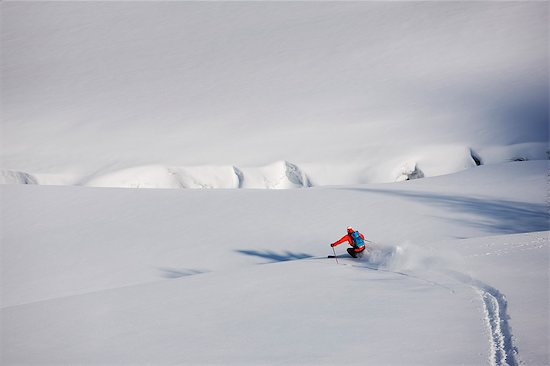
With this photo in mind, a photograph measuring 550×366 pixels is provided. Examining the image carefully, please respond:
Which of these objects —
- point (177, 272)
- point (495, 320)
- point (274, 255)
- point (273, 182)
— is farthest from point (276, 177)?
point (495, 320)

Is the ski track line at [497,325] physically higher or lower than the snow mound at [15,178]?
higher

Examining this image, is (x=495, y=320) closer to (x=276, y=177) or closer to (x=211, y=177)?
(x=276, y=177)

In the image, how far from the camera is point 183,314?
6.88m

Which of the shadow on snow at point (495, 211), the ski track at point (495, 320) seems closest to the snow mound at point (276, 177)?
the shadow on snow at point (495, 211)

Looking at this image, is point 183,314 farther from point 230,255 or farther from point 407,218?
point 407,218

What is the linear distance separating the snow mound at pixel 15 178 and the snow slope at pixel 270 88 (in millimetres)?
308

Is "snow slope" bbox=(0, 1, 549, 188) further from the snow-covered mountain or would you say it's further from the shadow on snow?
the shadow on snow

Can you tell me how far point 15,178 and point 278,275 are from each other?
1660cm

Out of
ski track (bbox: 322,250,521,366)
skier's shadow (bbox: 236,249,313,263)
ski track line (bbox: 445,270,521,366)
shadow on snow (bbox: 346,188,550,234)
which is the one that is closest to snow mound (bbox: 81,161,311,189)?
shadow on snow (bbox: 346,188,550,234)

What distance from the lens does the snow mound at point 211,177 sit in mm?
21859

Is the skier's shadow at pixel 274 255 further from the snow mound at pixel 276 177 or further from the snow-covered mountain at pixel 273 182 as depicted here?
the snow mound at pixel 276 177

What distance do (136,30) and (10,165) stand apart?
538 inches

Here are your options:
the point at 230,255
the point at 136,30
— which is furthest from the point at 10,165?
the point at 230,255

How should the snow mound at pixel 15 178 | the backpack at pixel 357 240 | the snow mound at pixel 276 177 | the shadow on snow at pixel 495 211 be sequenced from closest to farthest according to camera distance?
the backpack at pixel 357 240, the shadow on snow at pixel 495 211, the snow mound at pixel 276 177, the snow mound at pixel 15 178
